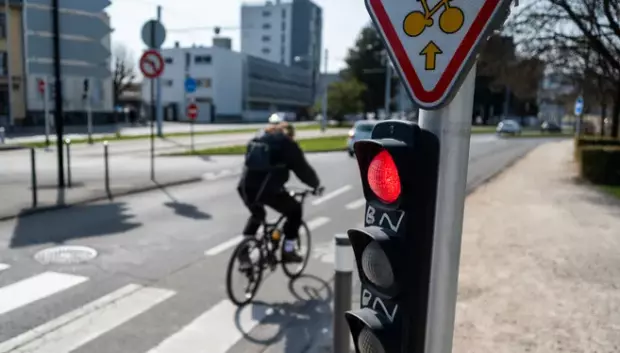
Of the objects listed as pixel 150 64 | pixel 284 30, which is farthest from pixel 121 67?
pixel 150 64

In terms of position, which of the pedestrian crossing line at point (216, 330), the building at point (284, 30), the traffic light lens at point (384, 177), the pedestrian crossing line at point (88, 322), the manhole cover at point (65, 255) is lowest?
the pedestrian crossing line at point (216, 330)

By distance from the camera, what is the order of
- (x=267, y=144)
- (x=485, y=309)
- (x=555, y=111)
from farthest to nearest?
(x=555, y=111)
(x=267, y=144)
(x=485, y=309)

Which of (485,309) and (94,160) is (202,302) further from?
(94,160)

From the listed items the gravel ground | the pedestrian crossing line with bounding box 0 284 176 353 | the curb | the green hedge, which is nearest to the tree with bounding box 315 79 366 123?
the green hedge

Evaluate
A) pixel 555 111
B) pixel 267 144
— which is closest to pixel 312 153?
pixel 267 144

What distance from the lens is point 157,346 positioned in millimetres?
4289

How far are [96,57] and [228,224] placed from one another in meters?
5.46

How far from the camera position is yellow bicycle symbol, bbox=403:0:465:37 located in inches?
Result: 58.4

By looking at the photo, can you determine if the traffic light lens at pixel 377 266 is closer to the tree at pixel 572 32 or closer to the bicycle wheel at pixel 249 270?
the bicycle wheel at pixel 249 270

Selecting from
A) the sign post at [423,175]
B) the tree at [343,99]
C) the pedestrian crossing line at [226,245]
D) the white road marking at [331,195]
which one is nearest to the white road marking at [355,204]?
the white road marking at [331,195]

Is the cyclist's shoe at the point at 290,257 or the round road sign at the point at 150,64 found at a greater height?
the round road sign at the point at 150,64

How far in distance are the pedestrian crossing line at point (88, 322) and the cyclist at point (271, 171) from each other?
1.07 metres

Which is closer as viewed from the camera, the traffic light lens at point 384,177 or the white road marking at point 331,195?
the traffic light lens at point 384,177

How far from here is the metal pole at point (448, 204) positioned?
1.55m
